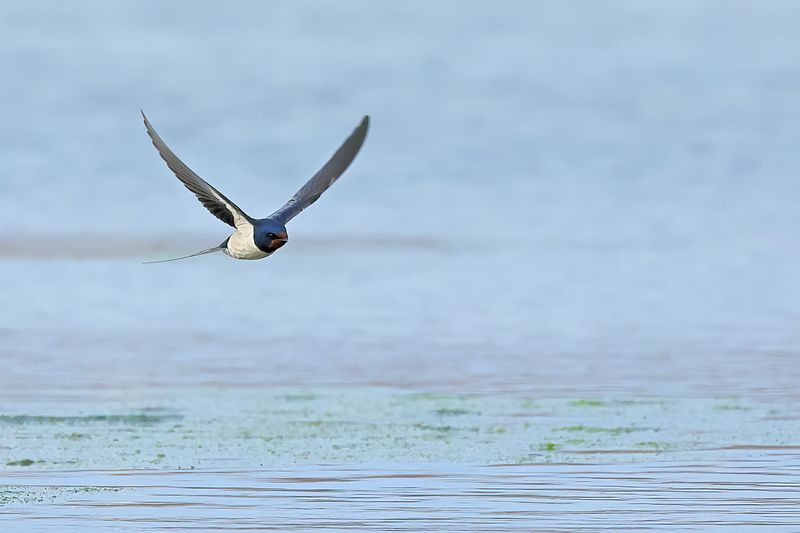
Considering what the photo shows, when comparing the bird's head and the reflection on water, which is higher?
the bird's head

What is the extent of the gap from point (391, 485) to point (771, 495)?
193 centimetres

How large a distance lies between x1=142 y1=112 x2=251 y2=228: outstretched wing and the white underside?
53 mm

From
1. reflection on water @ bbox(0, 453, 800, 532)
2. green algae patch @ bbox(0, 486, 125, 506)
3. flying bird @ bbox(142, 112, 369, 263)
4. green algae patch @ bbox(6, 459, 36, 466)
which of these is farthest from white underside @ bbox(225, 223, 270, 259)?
green algae patch @ bbox(6, 459, 36, 466)

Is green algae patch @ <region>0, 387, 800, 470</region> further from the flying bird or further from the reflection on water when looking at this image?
the flying bird

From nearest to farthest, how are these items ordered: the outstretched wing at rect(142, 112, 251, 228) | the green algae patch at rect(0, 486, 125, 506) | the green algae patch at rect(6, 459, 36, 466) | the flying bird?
the green algae patch at rect(0, 486, 125, 506), the outstretched wing at rect(142, 112, 251, 228), the flying bird, the green algae patch at rect(6, 459, 36, 466)

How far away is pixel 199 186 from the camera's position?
1083cm

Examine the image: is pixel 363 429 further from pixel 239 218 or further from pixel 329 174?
pixel 239 218

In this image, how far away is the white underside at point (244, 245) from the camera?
10805mm

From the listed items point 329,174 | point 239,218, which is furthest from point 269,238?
point 329,174

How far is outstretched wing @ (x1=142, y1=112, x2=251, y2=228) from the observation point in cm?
1055

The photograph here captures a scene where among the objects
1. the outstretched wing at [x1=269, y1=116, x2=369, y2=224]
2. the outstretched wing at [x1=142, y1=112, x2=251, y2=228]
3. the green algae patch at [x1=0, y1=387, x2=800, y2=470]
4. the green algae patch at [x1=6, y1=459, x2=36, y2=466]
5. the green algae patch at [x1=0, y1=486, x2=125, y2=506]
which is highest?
the outstretched wing at [x1=269, y1=116, x2=369, y2=224]

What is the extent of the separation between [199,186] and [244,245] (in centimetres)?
38

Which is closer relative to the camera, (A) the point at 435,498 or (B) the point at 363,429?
→ (A) the point at 435,498

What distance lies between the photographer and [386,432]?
496 inches
